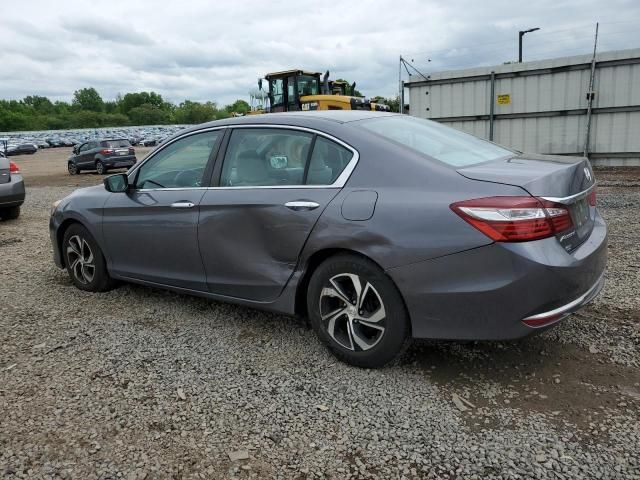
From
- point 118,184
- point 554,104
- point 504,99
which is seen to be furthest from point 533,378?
point 504,99

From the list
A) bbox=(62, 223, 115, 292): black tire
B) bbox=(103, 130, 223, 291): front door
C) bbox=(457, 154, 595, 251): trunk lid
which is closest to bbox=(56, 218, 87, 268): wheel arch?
bbox=(62, 223, 115, 292): black tire

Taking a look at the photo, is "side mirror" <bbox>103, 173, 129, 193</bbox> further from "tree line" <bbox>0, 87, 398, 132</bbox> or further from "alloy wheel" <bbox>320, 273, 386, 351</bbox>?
"tree line" <bbox>0, 87, 398, 132</bbox>

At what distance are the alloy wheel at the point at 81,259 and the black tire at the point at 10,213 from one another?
5.92 metres

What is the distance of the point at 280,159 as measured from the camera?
3658mm

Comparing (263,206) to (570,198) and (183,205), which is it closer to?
(183,205)

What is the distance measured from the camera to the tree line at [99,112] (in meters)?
135

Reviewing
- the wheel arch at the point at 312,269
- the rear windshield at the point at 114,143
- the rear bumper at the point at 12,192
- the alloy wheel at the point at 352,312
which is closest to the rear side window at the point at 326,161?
the wheel arch at the point at 312,269

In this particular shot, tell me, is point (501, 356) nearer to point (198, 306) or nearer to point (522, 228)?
point (522, 228)

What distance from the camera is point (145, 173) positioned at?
449cm

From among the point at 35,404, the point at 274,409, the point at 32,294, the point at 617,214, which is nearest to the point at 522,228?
the point at 274,409

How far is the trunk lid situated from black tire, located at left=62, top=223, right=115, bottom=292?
3320mm

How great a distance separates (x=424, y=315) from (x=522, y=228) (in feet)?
2.24

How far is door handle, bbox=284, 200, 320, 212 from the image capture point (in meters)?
3.31

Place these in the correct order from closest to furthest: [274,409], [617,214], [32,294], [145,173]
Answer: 1. [274,409]
2. [145,173]
3. [32,294]
4. [617,214]
